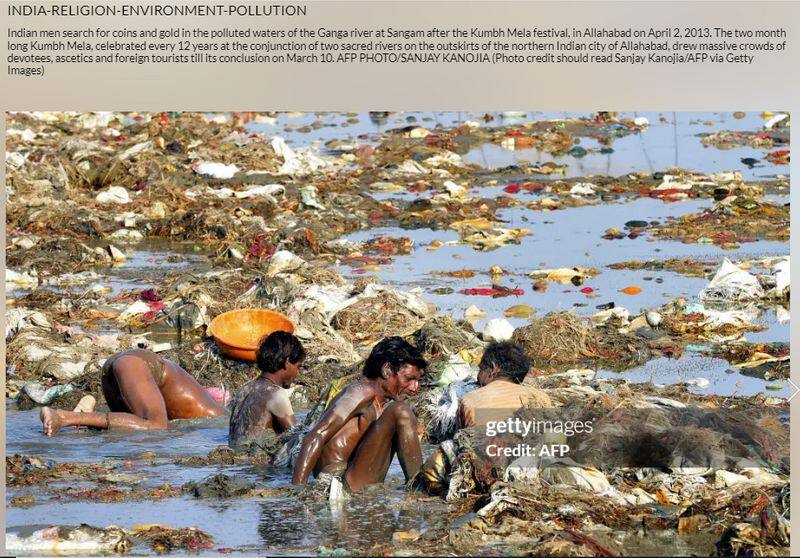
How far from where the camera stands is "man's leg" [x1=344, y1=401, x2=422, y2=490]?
22.2 feet

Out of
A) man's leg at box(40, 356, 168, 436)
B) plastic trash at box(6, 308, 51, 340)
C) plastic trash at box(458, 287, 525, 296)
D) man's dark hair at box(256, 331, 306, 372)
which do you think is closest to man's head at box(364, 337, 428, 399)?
man's dark hair at box(256, 331, 306, 372)

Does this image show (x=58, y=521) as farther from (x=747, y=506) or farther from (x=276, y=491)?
(x=747, y=506)

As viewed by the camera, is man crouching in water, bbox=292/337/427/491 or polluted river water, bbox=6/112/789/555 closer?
polluted river water, bbox=6/112/789/555

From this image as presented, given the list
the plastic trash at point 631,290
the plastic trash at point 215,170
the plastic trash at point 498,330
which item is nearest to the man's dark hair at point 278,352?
the plastic trash at point 498,330

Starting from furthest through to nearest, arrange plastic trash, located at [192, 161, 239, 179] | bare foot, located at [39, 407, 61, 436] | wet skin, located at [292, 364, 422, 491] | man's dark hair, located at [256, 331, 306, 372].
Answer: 1. plastic trash, located at [192, 161, 239, 179]
2. bare foot, located at [39, 407, 61, 436]
3. man's dark hair, located at [256, 331, 306, 372]
4. wet skin, located at [292, 364, 422, 491]

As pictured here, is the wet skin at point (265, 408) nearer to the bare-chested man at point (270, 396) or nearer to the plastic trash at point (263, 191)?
the bare-chested man at point (270, 396)

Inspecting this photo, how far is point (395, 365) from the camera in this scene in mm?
6684

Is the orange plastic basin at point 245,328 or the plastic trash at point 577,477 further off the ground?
the orange plastic basin at point 245,328

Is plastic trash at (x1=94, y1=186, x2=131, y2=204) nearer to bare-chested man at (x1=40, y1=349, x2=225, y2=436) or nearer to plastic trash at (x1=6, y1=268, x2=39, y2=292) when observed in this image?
plastic trash at (x1=6, y1=268, x2=39, y2=292)

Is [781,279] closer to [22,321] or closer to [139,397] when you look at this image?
[139,397]

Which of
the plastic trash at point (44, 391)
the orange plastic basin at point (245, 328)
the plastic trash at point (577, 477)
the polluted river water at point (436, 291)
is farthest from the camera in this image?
the orange plastic basin at point (245, 328)

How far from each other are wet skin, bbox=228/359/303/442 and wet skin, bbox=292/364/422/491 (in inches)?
23.6

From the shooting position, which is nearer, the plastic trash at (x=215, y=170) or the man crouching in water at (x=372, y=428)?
the man crouching in water at (x=372, y=428)

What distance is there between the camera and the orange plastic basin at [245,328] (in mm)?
9148
